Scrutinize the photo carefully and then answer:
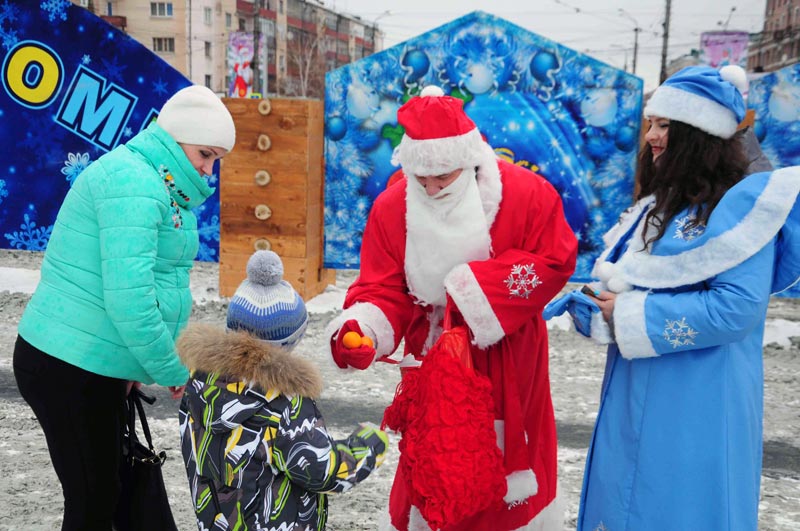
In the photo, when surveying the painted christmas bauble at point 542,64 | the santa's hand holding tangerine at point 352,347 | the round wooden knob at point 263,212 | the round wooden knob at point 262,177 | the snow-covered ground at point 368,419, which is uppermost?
the painted christmas bauble at point 542,64

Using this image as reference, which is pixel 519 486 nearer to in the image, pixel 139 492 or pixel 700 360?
pixel 700 360

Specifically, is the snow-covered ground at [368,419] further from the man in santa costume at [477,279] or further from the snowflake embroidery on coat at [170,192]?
the snowflake embroidery on coat at [170,192]

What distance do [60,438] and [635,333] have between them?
178cm

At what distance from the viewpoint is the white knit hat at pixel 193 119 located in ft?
7.90

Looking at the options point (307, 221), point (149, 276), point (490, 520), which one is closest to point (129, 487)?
point (149, 276)

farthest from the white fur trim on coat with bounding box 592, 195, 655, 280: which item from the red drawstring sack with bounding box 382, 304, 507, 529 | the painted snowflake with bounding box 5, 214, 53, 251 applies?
the painted snowflake with bounding box 5, 214, 53, 251

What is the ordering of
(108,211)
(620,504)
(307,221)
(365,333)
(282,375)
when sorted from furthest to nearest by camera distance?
(307,221)
(365,333)
(108,211)
(620,504)
(282,375)

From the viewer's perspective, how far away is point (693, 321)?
1.86m

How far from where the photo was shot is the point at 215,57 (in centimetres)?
5441

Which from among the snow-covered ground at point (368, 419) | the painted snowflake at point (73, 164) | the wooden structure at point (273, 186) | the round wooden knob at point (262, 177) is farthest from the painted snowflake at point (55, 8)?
the snow-covered ground at point (368, 419)

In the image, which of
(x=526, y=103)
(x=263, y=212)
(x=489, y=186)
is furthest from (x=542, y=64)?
(x=489, y=186)

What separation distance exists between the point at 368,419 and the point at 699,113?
3.09m

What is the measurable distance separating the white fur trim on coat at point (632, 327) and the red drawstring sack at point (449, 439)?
17.5 inches

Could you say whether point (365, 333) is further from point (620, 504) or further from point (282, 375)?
point (620, 504)
